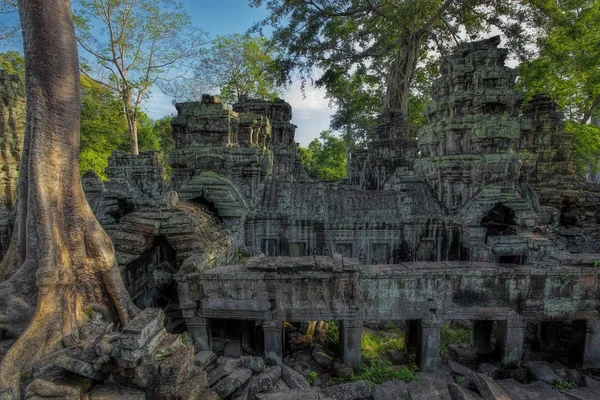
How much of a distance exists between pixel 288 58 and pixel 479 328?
19.3 m

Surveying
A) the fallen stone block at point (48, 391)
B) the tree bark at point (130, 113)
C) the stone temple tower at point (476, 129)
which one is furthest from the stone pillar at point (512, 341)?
the tree bark at point (130, 113)

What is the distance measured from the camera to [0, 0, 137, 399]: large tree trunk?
5.04 metres

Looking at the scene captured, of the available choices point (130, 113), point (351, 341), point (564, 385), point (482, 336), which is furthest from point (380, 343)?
point (130, 113)

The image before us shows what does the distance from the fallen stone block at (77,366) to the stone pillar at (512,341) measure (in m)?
8.44

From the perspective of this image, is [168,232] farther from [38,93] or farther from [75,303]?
[38,93]

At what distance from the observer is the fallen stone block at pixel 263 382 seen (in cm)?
532

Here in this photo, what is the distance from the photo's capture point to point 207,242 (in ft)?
25.2

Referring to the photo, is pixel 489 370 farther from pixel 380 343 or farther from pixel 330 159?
pixel 330 159

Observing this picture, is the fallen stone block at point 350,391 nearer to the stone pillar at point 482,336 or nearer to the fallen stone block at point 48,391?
the stone pillar at point 482,336

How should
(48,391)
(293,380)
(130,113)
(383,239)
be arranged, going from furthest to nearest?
1. (130,113)
2. (383,239)
3. (293,380)
4. (48,391)

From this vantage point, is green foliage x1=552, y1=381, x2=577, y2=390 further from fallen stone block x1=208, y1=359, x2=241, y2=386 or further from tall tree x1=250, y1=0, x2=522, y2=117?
tall tree x1=250, y1=0, x2=522, y2=117

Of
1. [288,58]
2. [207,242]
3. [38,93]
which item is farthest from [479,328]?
[288,58]

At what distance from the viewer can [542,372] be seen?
21.5ft

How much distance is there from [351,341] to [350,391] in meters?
1.21
